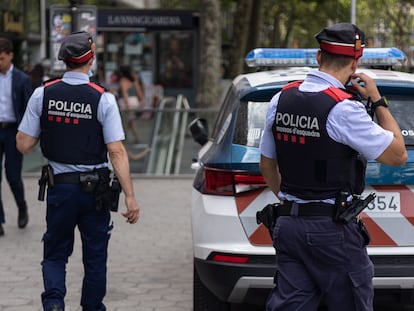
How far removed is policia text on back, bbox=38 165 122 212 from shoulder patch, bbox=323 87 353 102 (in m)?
1.74

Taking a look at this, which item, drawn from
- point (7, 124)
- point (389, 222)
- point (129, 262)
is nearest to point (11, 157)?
point (7, 124)

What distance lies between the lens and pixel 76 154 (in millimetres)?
5242

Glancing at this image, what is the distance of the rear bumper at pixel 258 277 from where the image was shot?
5070 millimetres

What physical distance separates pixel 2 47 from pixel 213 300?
394 cm

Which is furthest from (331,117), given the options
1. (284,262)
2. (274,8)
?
(274,8)

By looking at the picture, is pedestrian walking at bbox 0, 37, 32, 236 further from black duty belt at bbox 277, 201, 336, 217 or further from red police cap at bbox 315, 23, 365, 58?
red police cap at bbox 315, 23, 365, 58

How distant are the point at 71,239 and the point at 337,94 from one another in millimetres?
2101

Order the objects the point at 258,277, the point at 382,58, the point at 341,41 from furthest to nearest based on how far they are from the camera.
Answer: the point at 382,58, the point at 258,277, the point at 341,41

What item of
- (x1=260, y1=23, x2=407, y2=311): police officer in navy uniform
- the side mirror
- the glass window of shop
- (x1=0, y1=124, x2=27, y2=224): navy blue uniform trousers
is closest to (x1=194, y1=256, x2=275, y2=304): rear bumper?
(x1=260, y1=23, x2=407, y2=311): police officer in navy uniform

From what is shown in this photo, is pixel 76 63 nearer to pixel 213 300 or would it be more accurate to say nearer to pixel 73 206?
pixel 73 206

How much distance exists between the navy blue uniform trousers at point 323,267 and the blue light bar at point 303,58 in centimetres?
253

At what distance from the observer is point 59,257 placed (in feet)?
17.7

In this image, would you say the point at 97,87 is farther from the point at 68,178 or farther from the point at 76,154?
the point at 68,178

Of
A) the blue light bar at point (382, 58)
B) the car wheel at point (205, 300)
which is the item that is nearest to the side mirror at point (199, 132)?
the blue light bar at point (382, 58)
